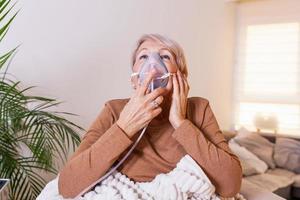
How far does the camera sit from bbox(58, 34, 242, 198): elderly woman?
3.21 ft

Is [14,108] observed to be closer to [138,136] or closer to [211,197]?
[138,136]

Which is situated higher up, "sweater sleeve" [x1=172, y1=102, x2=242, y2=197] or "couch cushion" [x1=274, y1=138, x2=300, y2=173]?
"sweater sleeve" [x1=172, y1=102, x2=242, y2=197]

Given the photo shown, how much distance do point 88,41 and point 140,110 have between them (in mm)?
1100

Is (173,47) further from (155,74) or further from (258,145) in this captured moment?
(258,145)

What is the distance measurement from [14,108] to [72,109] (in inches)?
23.7

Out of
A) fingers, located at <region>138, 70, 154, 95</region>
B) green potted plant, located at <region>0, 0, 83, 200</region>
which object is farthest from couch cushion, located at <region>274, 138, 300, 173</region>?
fingers, located at <region>138, 70, 154, 95</region>

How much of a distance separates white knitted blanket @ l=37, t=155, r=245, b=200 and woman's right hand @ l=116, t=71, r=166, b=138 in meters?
0.16

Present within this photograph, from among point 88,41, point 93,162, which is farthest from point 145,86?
point 88,41

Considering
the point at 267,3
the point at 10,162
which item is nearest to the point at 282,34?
the point at 267,3

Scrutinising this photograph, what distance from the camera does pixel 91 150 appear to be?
0.98 m

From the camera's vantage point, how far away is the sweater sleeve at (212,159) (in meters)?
1.00

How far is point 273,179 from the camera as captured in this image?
2.67 m

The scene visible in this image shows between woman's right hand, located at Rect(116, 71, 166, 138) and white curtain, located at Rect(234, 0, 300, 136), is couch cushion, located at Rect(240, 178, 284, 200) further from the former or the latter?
white curtain, located at Rect(234, 0, 300, 136)

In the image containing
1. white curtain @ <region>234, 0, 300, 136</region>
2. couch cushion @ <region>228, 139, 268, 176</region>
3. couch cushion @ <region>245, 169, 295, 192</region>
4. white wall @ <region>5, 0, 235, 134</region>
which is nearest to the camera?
white wall @ <region>5, 0, 235, 134</region>
